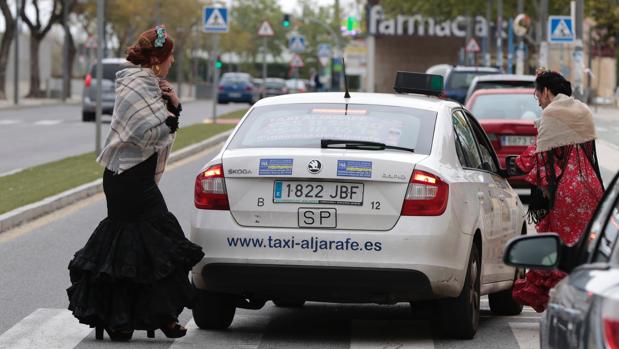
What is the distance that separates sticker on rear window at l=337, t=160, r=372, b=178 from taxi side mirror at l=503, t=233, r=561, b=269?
3502mm

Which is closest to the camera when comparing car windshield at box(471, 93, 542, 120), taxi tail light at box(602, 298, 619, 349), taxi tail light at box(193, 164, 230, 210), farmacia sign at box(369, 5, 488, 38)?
taxi tail light at box(602, 298, 619, 349)

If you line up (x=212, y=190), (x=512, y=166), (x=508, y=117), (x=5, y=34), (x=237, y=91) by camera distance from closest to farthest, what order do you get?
(x=212, y=190) < (x=512, y=166) < (x=508, y=117) < (x=5, y=34) < (x=237, y=91)

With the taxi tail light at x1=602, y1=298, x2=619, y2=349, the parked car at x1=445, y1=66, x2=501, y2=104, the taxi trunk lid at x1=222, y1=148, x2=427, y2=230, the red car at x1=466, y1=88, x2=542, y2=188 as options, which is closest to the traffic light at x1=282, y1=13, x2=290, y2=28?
the parked car at x1=445, y1=66, x2=501, y2=104

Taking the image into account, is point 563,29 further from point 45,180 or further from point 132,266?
point 132,266

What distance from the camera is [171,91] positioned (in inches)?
348

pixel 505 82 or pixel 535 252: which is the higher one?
pixel 505 82

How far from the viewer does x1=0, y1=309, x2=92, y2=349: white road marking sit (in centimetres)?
845

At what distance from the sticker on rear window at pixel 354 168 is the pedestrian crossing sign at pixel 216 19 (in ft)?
90.8

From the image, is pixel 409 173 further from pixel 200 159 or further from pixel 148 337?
pixel 200 159

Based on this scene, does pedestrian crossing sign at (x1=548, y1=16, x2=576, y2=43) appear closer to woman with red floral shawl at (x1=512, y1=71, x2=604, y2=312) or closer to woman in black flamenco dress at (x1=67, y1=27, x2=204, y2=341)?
woman with red floral shawl at (x1=512, y1=71, x2=604, y2=312)

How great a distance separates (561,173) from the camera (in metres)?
9.41

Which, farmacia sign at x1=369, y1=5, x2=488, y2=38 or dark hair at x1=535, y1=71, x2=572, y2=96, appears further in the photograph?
farmacia sign at x1=369, y1=5, x2=488, y2=38

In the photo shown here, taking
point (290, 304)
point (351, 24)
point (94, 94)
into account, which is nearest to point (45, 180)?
point (290, 304)

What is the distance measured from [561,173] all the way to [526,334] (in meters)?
0.97
